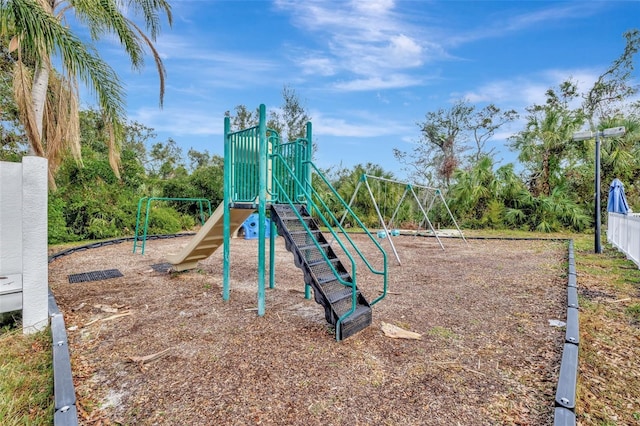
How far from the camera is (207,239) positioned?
486cm

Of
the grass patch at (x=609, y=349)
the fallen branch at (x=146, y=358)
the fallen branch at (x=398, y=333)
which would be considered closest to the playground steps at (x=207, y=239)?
the fallen branch at (x=146, y=358)

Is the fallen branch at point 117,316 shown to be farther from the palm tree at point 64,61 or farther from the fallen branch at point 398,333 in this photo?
the palm tree at point 64,61

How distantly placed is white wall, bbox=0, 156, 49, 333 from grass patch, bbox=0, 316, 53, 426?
0.23 metres

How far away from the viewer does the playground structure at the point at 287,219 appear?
3043 mm

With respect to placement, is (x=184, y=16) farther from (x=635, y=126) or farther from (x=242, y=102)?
→ (x=635, y=126)

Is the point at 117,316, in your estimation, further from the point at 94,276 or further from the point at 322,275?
the point at 94,276

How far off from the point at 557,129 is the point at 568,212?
3546 mm

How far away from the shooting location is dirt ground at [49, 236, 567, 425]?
189 cm

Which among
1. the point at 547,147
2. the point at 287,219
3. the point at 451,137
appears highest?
the point at 451,137

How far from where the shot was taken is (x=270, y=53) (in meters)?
12.4

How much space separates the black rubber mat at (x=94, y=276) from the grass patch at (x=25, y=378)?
2.10 metres

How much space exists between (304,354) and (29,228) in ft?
8.52

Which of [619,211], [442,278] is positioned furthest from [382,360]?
[619,211]

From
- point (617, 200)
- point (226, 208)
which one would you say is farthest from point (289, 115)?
point (226, 208)
